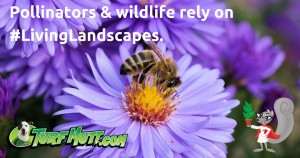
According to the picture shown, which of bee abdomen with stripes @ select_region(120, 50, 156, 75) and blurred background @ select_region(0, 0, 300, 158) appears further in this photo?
blurred background @ select_region(0, 0, 300, 158)

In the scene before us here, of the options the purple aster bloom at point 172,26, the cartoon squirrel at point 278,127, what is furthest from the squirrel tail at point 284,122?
the purple aster bloom at point 172,26

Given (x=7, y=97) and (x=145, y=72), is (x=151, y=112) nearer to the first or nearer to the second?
(x=145, y=72)

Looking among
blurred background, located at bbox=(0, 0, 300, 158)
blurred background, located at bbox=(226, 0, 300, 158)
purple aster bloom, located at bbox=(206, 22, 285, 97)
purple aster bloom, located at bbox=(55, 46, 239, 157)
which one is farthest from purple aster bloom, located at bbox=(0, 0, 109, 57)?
blurred background, located at bbox=(226, 0, 300, 158)

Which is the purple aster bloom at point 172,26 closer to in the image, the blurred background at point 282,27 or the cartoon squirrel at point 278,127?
the cartoon squirrel at point 278,127

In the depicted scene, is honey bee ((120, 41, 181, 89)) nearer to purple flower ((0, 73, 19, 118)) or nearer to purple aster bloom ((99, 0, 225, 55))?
purple aster bloom ((99, 0, 225, 55))

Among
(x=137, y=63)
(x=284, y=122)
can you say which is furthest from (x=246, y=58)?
(x=137, y=63)

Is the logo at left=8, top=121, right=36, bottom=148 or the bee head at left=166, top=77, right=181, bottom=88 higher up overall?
the bee head at left=166, top=77, right=181, bottom=88
